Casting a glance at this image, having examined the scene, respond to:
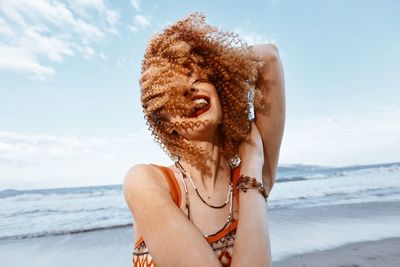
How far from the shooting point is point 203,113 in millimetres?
1482

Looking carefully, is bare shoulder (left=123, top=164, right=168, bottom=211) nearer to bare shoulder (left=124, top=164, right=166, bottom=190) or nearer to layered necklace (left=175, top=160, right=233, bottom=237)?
bare shoulder (left=124, top=164, right=166, bottom=190)

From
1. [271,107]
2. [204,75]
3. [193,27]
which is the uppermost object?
[193,27]

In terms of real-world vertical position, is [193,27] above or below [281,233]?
above

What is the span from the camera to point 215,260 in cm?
110

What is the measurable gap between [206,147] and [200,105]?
0.21 m

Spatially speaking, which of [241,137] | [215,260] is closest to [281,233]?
[241,137]

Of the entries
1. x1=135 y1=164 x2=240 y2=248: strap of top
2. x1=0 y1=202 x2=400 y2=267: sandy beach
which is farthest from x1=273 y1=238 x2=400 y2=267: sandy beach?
x1=135 y1=164 x2=240 y2=248: strap of top

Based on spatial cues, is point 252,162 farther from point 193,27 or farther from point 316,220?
point 316,220

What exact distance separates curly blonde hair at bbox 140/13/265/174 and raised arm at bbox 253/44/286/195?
5cm

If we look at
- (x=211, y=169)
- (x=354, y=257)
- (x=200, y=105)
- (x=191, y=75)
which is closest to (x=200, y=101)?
(x=200, y=105)

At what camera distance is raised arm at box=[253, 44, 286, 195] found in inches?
64.9

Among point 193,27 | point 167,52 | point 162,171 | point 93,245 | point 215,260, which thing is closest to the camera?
point 215,260

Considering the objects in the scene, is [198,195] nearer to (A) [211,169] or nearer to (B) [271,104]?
(A) [211,169]

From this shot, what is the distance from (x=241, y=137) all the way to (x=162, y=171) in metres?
0.48
